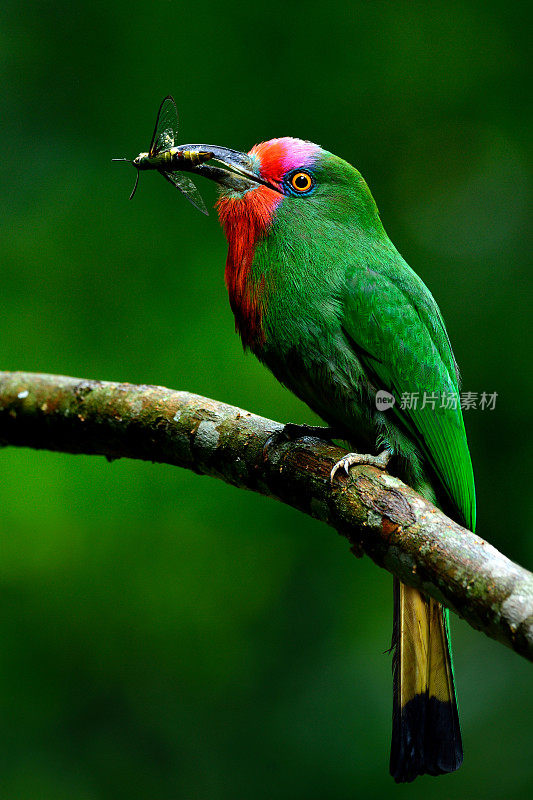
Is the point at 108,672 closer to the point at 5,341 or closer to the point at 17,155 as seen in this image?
the point at 5,341

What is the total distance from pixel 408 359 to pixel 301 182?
61cm

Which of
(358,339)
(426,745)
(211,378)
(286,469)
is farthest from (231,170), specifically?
(426,745)

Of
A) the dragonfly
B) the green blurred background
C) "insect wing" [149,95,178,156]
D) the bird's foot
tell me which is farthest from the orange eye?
the green blurred background

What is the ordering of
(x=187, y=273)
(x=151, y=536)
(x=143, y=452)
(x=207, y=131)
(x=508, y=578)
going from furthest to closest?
(x=207, y=131) < (x=187, y=273) < (x=151, y=536) < (x=143, y=452) < (x=508, y=578)

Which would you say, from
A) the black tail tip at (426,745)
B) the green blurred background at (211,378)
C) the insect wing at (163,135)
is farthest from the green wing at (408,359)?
the green blurred background at (211,378)

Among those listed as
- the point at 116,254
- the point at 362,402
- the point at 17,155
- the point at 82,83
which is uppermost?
the point at 82,83

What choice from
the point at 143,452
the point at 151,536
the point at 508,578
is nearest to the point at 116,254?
the point at 151,536

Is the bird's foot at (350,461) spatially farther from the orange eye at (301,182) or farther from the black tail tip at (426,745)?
the orange eye at (301,182)

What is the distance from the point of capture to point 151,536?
Answer: 3.24 meters

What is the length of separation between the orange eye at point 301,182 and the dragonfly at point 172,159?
255 mm

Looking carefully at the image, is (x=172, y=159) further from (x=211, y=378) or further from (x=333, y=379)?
(x=211, y=378)

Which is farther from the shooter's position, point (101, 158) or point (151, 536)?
point (101, 158)

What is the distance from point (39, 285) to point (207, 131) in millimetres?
1022

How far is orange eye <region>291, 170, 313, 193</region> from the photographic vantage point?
2449 mm
